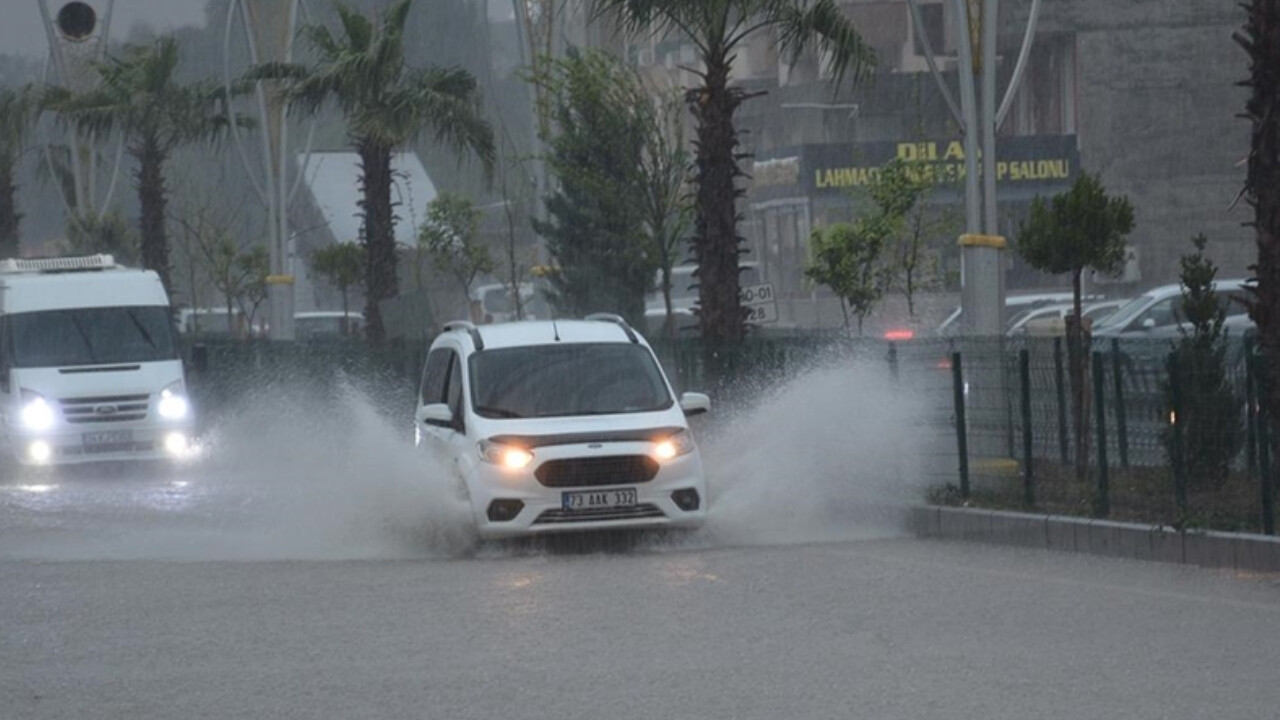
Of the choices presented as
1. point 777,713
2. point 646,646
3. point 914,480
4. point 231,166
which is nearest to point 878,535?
point 914,480

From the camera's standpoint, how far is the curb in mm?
14008

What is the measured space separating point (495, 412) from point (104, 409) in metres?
12.1

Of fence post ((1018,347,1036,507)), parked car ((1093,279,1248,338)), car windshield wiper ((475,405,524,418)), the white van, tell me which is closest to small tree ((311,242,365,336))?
parked car ((1093,279,1248,338))

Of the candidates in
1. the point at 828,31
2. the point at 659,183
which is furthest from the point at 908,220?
the point at 828,31

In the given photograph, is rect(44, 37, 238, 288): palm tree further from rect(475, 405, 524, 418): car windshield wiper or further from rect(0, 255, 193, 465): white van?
rect(475, 405, 524, 418): car windshield wiper

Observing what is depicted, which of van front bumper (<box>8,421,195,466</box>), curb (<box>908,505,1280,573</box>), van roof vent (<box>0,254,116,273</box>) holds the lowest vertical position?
curb (<box>908,505,1280,573</box>)

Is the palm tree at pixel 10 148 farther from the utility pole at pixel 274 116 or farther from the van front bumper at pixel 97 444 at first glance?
the van front bumper at pixel 97 444

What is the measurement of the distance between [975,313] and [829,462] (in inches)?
152

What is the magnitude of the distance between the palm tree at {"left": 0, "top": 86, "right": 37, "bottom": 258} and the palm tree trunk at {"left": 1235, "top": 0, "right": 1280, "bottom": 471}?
171 feet

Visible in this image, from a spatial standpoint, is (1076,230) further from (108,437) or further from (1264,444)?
(108,437)

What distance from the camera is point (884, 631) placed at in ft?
36.7

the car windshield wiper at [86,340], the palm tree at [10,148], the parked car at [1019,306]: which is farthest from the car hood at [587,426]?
the palm tree at [10,148]

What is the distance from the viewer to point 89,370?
27.7 m

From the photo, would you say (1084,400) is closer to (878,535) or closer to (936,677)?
(878,535)
